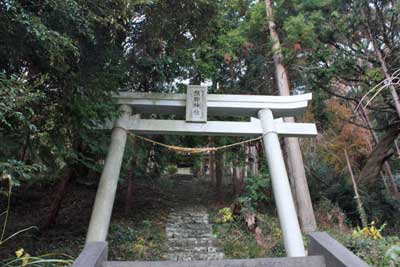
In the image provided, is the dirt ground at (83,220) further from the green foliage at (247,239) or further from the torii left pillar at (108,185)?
the green foliage at (247,239)

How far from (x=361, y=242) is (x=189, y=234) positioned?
4.07 m

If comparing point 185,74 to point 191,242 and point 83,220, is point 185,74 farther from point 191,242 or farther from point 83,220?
point 83,220

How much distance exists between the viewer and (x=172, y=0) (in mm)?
4016

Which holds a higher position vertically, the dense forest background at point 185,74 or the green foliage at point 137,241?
the dense forest background at point 185,74

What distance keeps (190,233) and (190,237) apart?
0.73 feet

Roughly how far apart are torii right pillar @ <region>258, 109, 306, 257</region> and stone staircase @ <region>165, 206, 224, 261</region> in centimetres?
190

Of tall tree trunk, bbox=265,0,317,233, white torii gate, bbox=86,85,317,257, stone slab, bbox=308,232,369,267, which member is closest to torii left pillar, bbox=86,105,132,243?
white torii gate, bbox=86,85,317,257

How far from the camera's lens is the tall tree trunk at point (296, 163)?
6879 millimetres

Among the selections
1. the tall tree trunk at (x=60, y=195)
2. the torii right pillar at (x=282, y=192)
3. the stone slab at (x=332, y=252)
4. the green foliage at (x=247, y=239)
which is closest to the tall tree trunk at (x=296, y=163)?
the green foliage at (x=247, y=239)

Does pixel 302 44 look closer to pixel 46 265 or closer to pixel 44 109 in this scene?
pixel 44 109

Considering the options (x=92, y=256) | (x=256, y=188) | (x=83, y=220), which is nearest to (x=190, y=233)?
(x=256, y=188)

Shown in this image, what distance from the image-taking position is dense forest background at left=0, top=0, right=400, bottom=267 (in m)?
2.89

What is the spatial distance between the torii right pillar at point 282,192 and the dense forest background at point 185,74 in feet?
4.62

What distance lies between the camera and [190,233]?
714 cm
